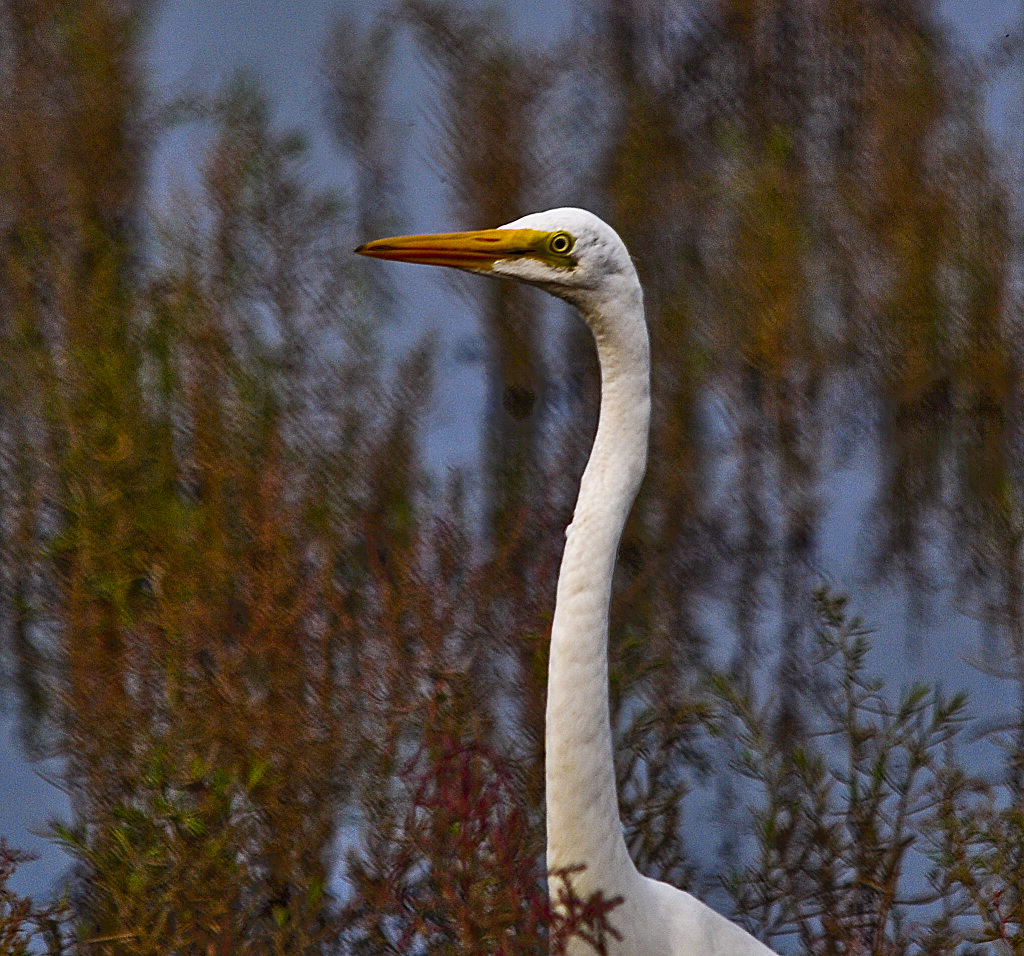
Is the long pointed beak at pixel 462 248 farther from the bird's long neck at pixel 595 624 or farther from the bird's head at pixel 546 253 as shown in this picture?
the bird's long neck at pixel 595 624

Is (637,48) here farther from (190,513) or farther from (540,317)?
(190,513)

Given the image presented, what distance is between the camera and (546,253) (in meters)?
1.60

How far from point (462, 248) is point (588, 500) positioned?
1.04ft

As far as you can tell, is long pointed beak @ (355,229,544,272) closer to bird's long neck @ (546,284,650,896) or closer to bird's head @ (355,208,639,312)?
bird's head @ (355,208,639,312)

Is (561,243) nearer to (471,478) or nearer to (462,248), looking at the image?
(462,248)

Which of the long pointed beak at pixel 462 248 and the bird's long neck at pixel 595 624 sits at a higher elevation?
the long pointed beak at pixel 462 248

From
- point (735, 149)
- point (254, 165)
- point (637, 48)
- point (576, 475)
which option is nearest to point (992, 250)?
point (735, 149)

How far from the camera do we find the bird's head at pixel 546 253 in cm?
159


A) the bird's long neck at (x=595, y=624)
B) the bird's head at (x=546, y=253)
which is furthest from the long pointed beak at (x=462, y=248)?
the bird's long neck at (x=595, y=624)

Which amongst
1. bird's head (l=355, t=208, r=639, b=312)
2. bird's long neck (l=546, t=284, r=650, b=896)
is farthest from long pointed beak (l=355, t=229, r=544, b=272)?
bird's long neck (l=546, t=284, r=650, b=896)

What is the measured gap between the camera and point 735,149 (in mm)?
3855

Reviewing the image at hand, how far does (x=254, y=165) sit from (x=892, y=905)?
7.09 ft

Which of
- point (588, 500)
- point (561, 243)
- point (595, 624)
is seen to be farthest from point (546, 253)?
point (595, 624)

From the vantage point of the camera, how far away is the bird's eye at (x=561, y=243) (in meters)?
1.59
